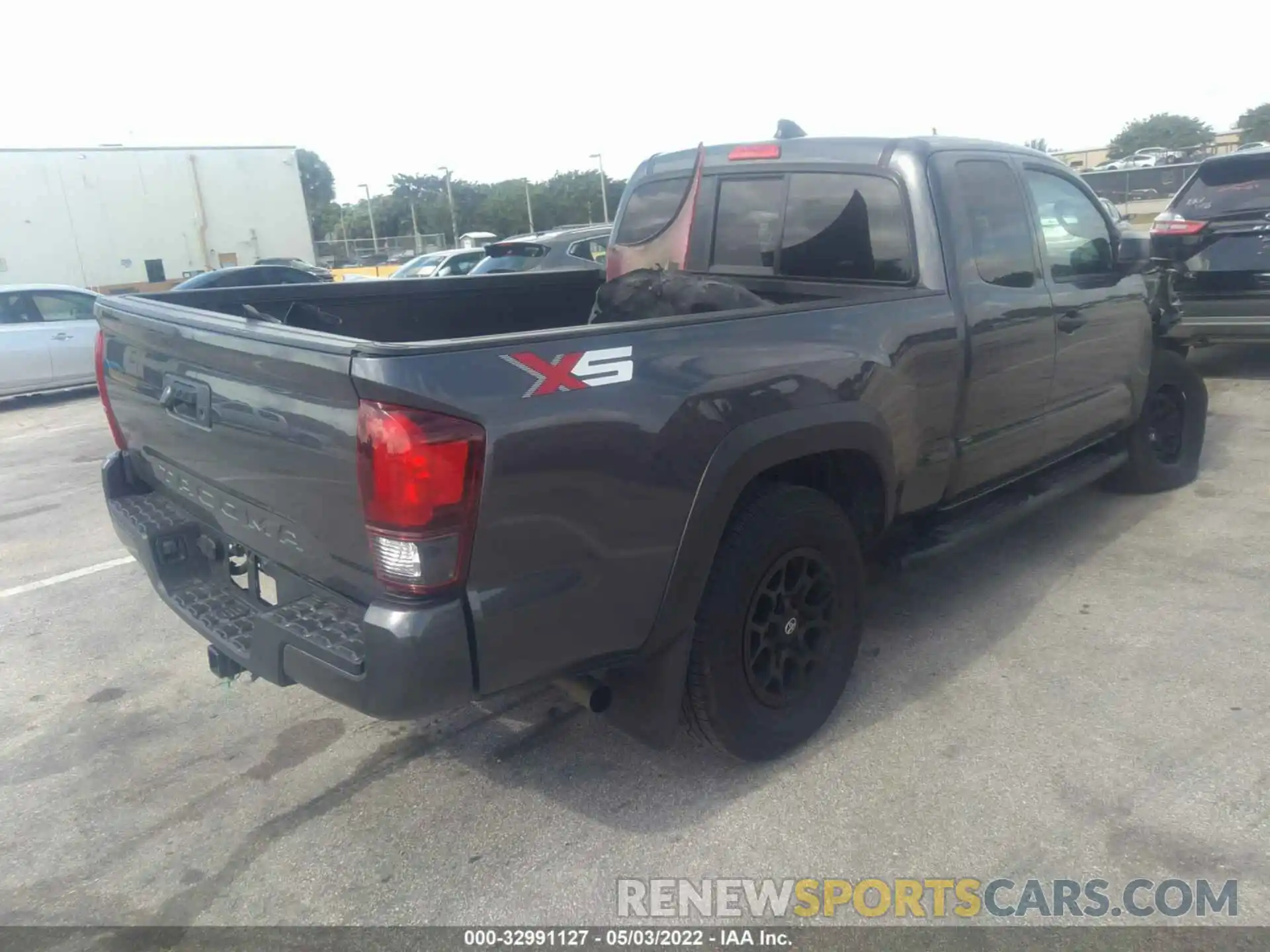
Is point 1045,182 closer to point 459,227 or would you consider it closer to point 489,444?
point 489,444

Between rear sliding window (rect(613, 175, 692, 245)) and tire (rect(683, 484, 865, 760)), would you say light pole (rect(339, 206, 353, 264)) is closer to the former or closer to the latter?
rear sliding window (rect(613, 175, 692, 245))

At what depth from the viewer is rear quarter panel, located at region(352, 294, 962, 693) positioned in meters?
2.35

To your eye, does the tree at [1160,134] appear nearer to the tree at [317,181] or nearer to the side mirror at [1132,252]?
the side mirror at [1132,252]

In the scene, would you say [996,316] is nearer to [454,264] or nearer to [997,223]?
[997,223]

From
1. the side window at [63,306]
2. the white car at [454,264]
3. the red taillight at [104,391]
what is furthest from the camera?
the white car at [454,264]

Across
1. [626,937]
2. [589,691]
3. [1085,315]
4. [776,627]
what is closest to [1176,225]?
[1085,315]

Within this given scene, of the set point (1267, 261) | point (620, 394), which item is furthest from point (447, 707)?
point (1267, 261)

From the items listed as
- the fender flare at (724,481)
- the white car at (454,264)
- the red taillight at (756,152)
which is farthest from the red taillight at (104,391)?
the white car at (454,264)

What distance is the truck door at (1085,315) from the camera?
4.41 m

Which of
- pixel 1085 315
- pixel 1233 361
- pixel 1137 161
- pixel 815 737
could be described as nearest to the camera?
pixel 815 737

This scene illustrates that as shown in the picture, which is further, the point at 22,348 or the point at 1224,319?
the point at 22,348

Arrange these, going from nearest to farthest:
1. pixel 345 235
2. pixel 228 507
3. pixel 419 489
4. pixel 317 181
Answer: pixel 419 489, pixel 228 507, pixel 345 235, pixel 317 181

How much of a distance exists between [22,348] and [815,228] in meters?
11.1

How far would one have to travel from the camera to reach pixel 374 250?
1745 inches
